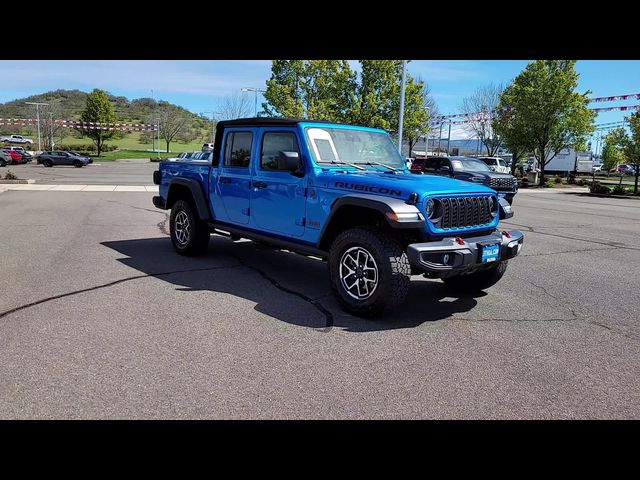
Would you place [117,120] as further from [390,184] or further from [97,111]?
[390,184]

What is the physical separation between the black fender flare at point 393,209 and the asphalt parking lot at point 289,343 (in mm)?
1011

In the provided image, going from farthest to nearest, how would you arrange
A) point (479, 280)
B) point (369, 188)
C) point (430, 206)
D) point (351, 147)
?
point (351, 147)
point (479, 280)
point (369, 188)
point (430, 206)

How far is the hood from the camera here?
4832 mm

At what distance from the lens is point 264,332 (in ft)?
14.7

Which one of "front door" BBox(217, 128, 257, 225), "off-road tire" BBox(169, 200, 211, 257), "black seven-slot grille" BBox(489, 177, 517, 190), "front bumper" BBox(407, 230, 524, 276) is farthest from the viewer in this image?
"black seven-slot grille" BBox(489, 177, 517, 190)

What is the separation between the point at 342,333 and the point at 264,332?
716 millimetres

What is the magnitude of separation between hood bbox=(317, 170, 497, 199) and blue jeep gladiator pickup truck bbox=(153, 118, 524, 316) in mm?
11

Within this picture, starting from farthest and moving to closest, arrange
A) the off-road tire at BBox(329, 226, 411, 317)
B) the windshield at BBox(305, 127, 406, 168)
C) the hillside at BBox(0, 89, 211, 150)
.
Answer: the hillside at BBox(0, 89, 211, 150) < the windshield at BBox(305, 127, 406, 168) < the off-road tire at BBox(329, 226, 411, 317)

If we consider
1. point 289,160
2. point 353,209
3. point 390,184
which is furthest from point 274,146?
point 390,184

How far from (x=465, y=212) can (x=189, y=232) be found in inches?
170

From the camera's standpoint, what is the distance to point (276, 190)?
19.7 ft

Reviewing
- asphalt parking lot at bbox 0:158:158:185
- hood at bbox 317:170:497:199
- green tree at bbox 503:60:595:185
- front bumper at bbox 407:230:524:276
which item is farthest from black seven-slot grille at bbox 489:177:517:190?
asphalt parking lot at bbox 0:158:158:185

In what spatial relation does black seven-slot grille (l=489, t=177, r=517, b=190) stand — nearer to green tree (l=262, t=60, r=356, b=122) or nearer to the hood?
the hood
